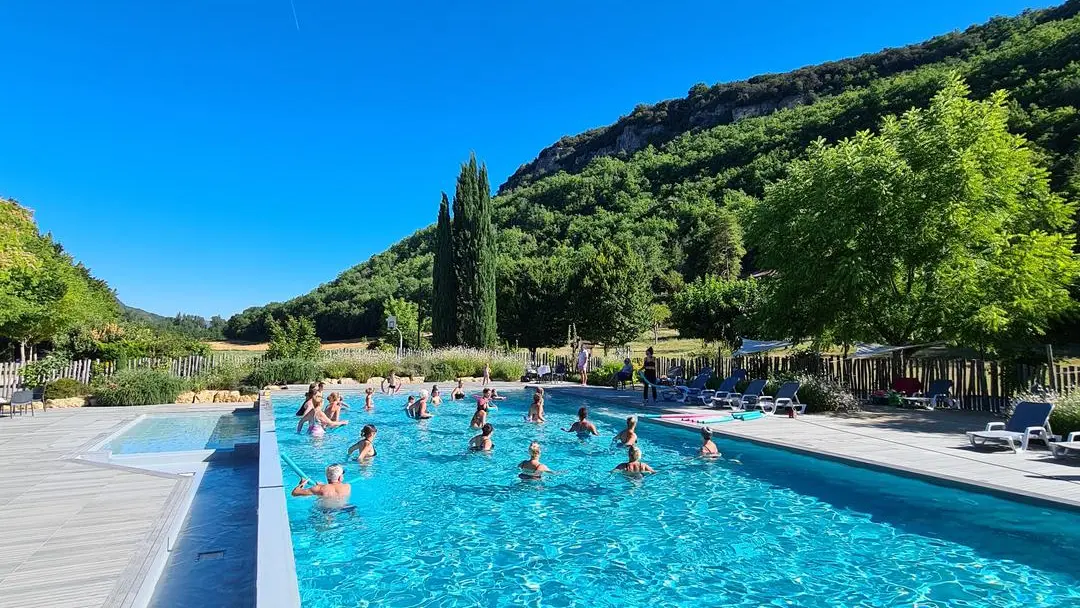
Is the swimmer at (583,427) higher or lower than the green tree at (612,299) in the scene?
lower

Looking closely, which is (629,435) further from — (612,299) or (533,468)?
(612,299)

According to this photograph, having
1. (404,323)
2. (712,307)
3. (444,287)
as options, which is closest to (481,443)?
(444,287)

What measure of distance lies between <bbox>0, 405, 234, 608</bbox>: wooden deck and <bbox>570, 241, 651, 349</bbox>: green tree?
87.4ft

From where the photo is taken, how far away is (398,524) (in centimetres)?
695

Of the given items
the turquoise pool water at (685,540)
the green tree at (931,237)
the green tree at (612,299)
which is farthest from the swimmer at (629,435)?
the green tree at (612,299)

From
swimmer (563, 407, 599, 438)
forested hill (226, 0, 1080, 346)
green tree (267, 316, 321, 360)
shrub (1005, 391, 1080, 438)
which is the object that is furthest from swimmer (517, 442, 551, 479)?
forested hill (226, 0, 1080, 346)

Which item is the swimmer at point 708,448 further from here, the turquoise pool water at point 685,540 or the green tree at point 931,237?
the green tree at point 931,237

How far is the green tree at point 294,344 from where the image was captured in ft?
77.7

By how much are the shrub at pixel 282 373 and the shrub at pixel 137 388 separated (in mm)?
2669

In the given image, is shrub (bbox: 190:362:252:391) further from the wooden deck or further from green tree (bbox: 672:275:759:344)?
green tree (bbox: 672:275:759:344)

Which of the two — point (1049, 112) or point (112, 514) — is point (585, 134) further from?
point (112, 514)

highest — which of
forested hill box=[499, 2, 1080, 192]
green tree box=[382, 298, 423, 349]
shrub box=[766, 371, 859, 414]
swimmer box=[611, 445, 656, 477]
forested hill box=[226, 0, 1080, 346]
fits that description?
forested hill box=[499, 2, 1080, 192]

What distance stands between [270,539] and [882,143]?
16.5 meters

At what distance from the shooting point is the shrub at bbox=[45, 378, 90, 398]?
623 inches
